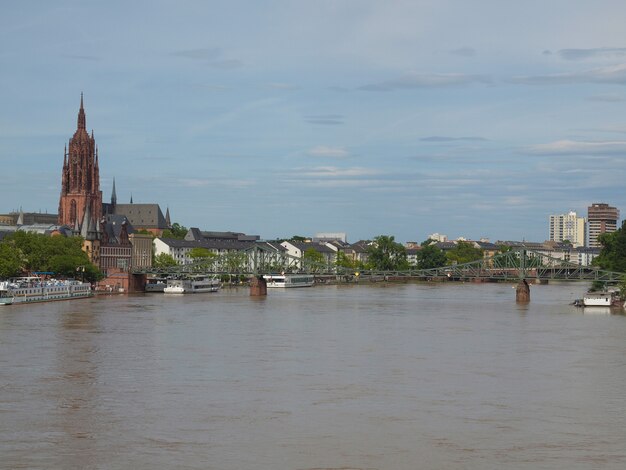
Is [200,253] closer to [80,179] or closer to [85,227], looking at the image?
[80,179]

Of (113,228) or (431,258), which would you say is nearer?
(113,228)

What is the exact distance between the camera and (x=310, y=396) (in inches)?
1299

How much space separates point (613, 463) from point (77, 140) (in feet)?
445

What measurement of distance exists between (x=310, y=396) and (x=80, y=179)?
12323 cm

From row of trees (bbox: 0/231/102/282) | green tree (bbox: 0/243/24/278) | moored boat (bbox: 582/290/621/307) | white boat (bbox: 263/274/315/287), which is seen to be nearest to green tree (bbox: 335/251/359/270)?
white boat (bbox: 263/274/315/287)

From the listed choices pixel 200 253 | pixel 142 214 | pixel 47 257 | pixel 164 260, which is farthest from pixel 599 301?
pixel 142 214

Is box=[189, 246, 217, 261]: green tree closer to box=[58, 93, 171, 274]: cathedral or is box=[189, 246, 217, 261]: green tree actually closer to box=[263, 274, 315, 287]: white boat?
box=[58, 93, 171, 274]: cathedral

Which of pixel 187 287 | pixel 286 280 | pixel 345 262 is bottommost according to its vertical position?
pixel 187 287

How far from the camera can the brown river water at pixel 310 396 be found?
1000 inches

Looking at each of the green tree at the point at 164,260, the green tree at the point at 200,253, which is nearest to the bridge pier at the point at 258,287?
the green tree at the point at 164,260

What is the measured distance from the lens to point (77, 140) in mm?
153875

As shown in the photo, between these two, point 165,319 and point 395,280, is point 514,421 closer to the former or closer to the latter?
point 165,319

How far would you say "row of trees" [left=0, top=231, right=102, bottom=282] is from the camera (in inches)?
4090

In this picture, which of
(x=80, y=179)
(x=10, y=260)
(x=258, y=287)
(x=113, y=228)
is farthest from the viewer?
(x=80, y=179)
